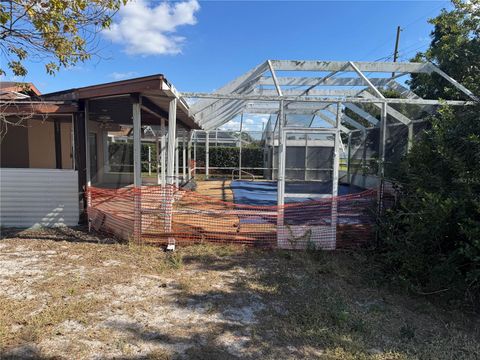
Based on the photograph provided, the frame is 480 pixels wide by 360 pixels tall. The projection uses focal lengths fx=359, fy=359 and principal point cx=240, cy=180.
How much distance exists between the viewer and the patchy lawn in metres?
3.32

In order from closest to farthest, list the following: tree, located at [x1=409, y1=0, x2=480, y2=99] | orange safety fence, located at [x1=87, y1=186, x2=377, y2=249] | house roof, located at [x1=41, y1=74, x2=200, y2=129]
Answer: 1. house roof, located at [x1=41, y1=74, x2=200, y2=129]
2. orange safety fence, located at [x1=87, y1=186, x2=377, y2=249]
3. tree, located at [x1=409, y1=0, x2=480, y2=99]

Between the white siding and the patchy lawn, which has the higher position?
the white siding

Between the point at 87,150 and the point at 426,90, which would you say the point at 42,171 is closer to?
the point at 87,150

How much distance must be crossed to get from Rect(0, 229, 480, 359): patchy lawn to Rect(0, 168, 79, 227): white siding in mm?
1832

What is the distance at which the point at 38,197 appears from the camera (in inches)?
307

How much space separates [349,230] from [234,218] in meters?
2.32

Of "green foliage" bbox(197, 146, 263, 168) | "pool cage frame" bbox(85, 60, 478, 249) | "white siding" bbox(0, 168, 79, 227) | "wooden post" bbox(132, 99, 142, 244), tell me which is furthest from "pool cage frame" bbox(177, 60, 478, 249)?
"green foliage" bbox(197, 146, 263, 168)

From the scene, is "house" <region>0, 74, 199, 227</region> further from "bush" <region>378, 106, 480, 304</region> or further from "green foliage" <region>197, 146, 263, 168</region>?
"green foliage" <region>197, 146, 263, 168</region>

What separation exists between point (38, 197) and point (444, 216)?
25.1 ft

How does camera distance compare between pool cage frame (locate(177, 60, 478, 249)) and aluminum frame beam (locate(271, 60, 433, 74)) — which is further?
aluminum frame beam (locate(271, 60, 433, 74))

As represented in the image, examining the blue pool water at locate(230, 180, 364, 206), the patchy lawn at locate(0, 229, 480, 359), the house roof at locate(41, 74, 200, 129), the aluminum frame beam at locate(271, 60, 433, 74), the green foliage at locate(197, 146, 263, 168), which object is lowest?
the patchy lawn at locate(0, 229, 480, 359)

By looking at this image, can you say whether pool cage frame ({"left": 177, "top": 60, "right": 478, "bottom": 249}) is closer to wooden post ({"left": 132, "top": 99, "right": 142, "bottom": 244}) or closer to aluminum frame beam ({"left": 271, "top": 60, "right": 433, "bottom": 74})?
aluminum frame beam ({"left": 271, "top": 60, "right": 433, "bottom": 74})

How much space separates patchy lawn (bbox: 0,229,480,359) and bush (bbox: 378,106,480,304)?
418mm

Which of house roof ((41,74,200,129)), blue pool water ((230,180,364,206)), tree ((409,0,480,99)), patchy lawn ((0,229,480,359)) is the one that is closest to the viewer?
patchy lawn ((0,229,480,359))
